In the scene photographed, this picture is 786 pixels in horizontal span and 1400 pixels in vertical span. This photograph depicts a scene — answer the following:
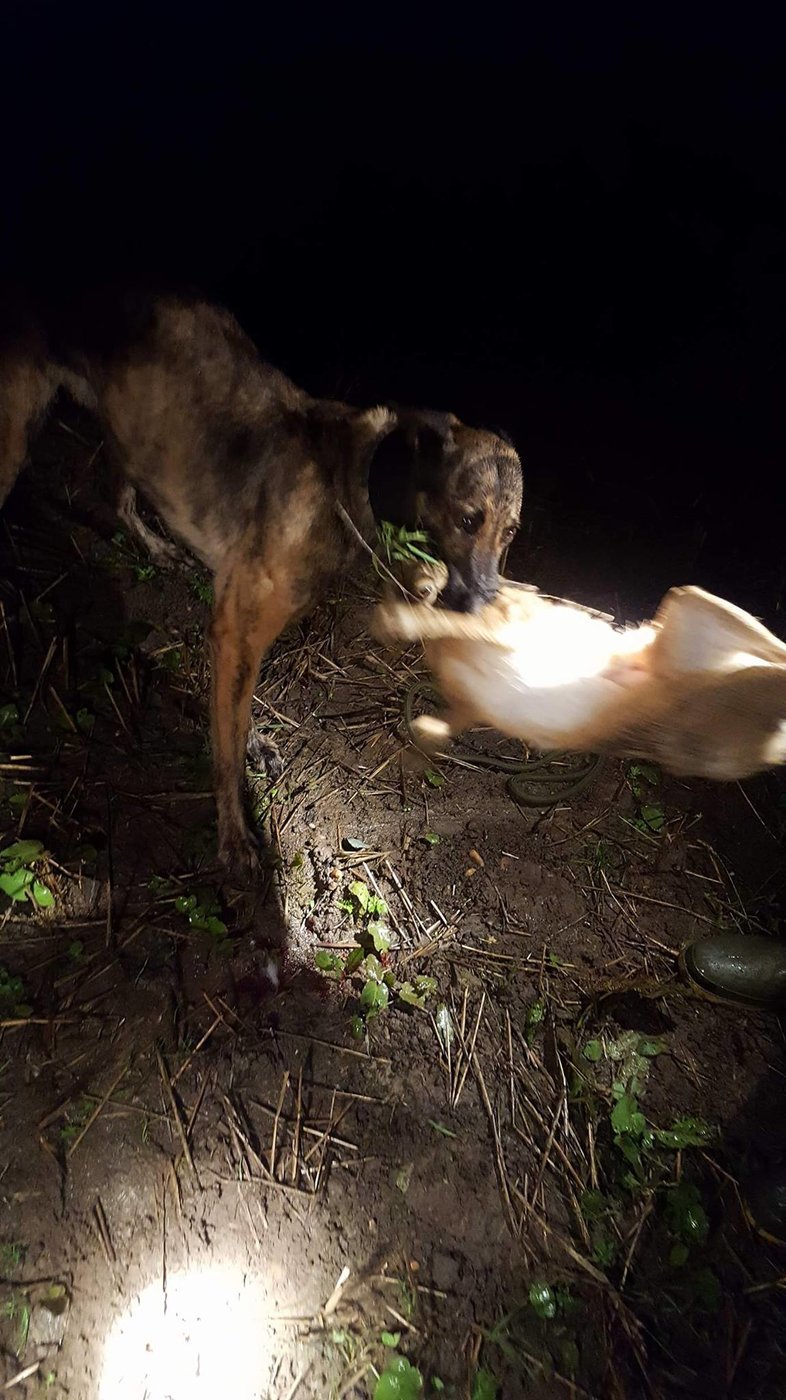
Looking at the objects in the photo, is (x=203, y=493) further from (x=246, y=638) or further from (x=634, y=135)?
(x=634, y=135)

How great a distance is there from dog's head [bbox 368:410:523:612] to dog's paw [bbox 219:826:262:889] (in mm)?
1186

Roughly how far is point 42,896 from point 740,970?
8.19 ft

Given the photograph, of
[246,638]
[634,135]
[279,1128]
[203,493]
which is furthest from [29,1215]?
[634,135]

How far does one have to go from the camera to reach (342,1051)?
222 cm

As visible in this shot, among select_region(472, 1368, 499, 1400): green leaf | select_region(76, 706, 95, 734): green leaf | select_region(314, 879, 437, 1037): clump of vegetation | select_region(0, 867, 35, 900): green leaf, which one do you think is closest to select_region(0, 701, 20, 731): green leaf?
select_region(76, 706, 95, 734): green leaf

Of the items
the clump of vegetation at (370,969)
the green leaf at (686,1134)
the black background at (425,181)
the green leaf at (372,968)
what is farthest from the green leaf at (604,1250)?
the black background at (425,181)

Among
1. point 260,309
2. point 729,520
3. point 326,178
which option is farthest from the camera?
point 729,520

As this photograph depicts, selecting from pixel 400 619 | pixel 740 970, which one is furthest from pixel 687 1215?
pixel 400 619

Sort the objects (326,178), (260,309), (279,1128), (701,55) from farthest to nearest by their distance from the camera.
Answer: (279,1128), (260,309), (326,178), (701,55)

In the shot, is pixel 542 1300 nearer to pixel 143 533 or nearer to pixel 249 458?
pixel 249 458

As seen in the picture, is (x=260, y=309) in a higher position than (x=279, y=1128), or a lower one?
higher

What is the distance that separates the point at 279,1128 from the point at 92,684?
1.82 metres

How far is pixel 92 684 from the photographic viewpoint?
2.83m

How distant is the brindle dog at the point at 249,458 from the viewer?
6.88ft
